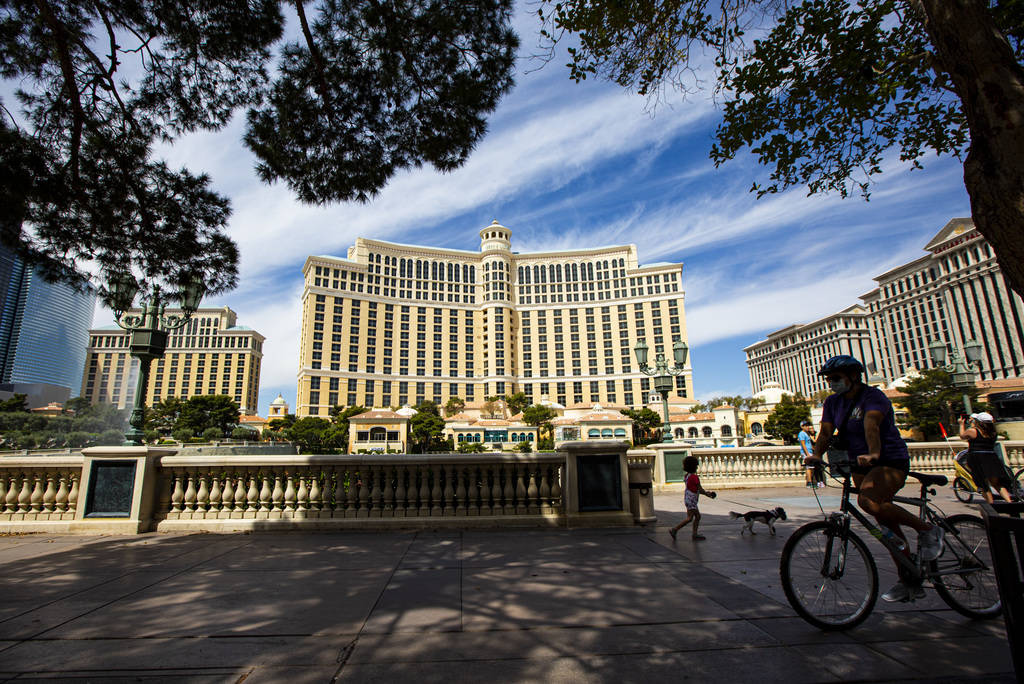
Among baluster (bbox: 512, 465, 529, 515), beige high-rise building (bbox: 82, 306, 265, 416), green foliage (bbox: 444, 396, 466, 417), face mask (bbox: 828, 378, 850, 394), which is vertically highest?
beige high-rise building (bbox: 82, 306, 265, 416)

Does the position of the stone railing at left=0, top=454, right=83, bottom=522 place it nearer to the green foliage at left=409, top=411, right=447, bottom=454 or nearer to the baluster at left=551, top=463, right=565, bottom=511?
the baluster at left=551, top=463, right=565, bottom=511

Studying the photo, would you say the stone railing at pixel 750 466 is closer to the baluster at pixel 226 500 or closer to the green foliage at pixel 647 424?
the baluster at pixel 226 500

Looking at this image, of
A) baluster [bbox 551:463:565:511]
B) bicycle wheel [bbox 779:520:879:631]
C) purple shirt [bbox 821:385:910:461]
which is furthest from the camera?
baluster [bbox 551:463:565:511]

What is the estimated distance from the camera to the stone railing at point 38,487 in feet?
22.9

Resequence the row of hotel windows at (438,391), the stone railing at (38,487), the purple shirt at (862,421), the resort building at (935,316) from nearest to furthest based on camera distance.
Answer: the purple shirt at (862,421)
the stone railing at (38,487)
the resort building at (935,316)
the row of hotel windows at (438,391)

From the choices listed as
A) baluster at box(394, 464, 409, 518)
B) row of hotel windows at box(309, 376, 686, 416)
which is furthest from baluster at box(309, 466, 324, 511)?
row of hotel windows at box(309, 376, 686, 416)

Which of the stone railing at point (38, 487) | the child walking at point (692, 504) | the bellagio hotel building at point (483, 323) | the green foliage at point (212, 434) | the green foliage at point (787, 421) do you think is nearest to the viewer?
the child walking at point (692, 504)

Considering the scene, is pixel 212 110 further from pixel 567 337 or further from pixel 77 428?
pixel 567 337

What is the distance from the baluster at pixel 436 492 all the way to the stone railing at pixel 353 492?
0.05ft

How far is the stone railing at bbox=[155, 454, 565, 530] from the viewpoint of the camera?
7.04m

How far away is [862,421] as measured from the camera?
11.6 feet

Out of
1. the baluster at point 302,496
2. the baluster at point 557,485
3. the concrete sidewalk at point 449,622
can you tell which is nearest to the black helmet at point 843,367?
the concrete sidewalk at point 449,622

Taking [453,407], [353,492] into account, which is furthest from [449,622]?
[453,407]

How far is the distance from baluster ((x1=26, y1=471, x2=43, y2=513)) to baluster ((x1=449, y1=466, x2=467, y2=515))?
6.19m
